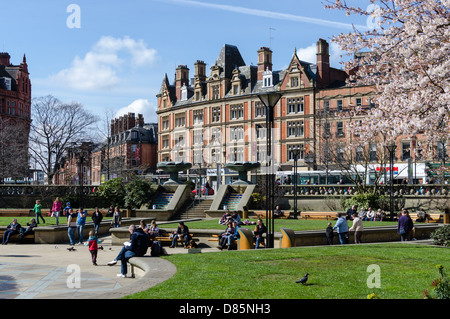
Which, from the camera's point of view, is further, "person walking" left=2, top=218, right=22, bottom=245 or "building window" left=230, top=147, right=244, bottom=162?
"building window" left=230, top=147, right=244, bottom=162

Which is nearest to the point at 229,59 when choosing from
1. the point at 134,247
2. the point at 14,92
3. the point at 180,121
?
the point at 180,121

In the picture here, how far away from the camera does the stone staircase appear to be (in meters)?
37.8

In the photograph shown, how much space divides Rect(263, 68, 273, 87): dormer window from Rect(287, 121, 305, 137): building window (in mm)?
6709

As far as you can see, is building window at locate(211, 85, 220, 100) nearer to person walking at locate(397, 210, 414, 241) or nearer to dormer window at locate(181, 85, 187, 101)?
dormer window at locate(181, 85, 187, 101)

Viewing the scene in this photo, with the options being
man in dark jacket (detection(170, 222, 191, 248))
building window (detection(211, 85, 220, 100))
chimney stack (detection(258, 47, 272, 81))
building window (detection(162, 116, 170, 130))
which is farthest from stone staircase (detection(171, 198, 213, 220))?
building window (detection(162, 116, 170, 130))

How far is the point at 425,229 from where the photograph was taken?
25375 millimetres

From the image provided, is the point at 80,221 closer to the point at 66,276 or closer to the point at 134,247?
the point at 66,276

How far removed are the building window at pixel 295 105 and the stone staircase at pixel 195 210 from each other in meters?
31.5

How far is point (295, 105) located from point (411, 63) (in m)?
52.6

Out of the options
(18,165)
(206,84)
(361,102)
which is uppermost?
(206,84)

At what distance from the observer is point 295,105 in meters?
68.8
